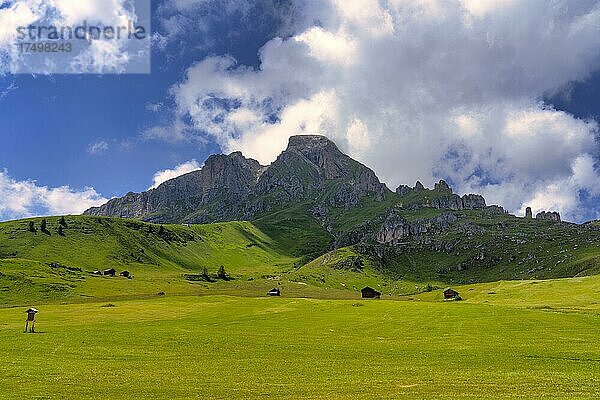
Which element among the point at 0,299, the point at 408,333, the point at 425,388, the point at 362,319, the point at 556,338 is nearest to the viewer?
the point at 425,388

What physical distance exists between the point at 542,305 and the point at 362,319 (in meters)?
61.9

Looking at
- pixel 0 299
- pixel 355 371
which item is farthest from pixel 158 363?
pixel 0 299

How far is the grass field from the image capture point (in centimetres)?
3269

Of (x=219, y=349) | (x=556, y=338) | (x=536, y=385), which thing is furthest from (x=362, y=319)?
(x=536, y=385)

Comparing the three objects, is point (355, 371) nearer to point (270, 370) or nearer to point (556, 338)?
point (270, 370)

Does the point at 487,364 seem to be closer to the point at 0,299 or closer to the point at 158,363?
the point at 158,363

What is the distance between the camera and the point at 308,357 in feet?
162

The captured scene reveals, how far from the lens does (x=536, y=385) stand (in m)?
33.3

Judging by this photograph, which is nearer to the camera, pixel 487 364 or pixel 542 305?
pixel 487 364

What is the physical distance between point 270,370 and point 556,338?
40930mm

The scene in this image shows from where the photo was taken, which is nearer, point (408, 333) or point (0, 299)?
point (408, 333)

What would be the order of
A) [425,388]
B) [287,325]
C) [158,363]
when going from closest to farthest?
[425,388]
[158,363]
[287,325]

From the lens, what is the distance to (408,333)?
72.2 meters

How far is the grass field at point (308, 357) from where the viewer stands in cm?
3269
